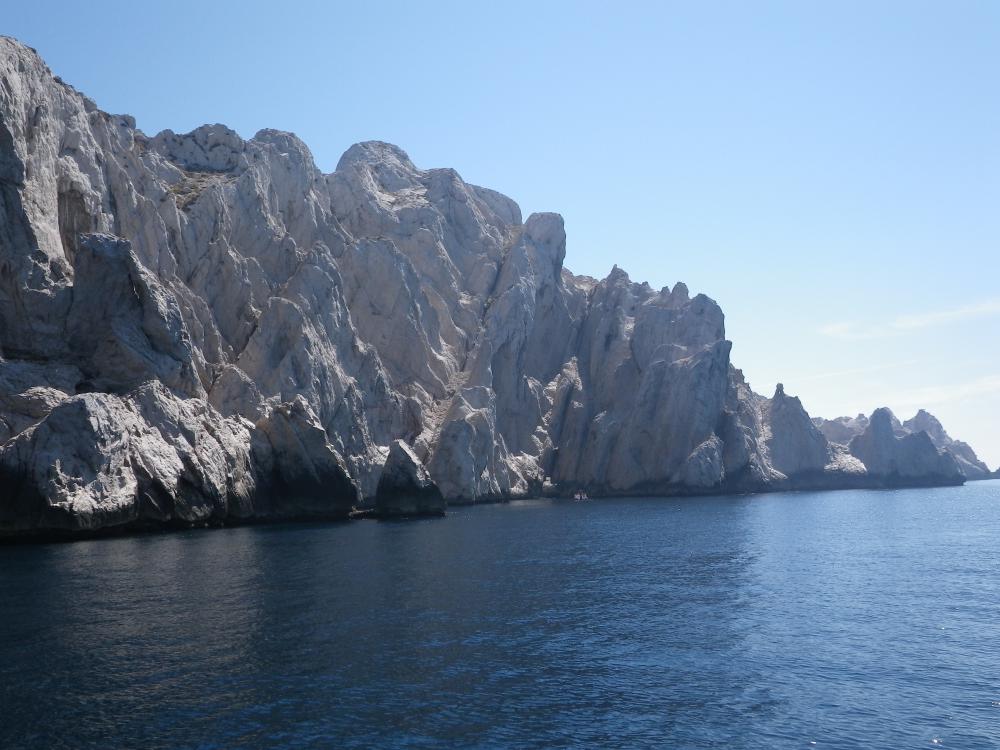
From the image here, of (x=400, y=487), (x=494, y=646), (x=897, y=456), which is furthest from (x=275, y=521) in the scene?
(x=897, y=456)

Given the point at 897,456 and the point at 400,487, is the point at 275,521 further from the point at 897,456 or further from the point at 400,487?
the point at 897,456

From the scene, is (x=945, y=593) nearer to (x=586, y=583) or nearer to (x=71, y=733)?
(x=586, y=583)

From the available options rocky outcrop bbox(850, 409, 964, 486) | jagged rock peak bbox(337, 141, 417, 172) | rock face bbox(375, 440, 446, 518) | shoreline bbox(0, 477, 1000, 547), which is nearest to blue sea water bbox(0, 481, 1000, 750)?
shoreline bbox(0, 477, 1000, 547)

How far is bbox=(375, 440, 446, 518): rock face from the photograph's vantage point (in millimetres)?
93500

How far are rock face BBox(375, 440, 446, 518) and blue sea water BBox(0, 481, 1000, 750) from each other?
91.9 feet

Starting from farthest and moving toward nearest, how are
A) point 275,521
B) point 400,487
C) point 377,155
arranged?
point 377,155, point 400,487, point 275,521

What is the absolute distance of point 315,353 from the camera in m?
101

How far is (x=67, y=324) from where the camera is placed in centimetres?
7481

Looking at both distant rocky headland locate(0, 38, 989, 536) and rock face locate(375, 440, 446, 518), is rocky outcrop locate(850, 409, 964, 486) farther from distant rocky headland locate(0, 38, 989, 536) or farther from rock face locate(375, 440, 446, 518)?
rock face locate(375, 440, 446, 518)

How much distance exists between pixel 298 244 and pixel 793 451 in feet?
326

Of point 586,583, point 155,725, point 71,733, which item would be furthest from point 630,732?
point 586,583

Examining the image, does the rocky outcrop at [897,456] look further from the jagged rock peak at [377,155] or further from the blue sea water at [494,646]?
the blue sea water at [494,646]

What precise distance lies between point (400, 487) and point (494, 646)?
5967 cm

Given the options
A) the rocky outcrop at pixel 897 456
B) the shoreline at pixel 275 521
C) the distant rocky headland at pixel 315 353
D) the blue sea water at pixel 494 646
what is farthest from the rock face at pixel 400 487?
the rocky outcrop at pixel 897 456
